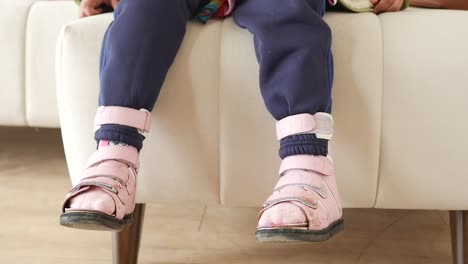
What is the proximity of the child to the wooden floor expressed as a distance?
0.22 m

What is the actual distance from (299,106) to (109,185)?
23 cm

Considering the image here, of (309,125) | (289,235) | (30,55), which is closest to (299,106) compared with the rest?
(309,125)

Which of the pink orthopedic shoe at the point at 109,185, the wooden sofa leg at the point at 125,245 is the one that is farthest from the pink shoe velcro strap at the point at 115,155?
the wooden sofa leg at the point at 125,245

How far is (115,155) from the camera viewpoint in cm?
66

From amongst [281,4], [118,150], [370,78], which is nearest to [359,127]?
[370,78]

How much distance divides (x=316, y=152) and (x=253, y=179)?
116mm

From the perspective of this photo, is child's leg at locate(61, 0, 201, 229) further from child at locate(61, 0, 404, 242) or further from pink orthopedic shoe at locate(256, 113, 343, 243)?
pink orthopedic shoe at locate(256, 113, 343, 243)

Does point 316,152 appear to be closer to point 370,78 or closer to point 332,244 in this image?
point 370,78

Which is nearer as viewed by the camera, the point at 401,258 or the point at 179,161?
the point at 179,161

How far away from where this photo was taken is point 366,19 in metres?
0.72

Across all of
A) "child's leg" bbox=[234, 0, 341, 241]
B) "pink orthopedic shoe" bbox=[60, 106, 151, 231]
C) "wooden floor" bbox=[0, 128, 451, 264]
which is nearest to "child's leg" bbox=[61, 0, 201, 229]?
"pink orthopedic shoe" bbox=[60, 106, 151, 231]

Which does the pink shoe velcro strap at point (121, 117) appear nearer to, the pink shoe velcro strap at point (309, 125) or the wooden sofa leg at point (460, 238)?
the pink shoe velcro strap at point (309, 125)

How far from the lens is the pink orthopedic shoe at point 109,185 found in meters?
0.61

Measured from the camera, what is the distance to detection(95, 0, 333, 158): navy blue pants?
2.19 feet
